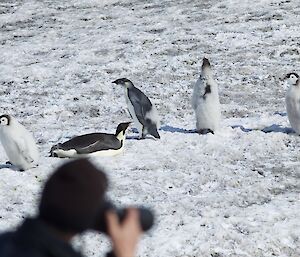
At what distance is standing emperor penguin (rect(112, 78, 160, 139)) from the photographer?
10.0m

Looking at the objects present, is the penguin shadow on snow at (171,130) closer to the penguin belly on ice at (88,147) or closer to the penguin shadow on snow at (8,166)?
the penguin belly on ice at (88,147)

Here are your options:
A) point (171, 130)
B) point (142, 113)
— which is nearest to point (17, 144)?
point (142, 113)

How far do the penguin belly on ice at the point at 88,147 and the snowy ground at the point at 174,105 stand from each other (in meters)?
0.15

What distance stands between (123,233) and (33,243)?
21 centimetres

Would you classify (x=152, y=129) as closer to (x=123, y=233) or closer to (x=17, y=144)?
(x=17, y=144)

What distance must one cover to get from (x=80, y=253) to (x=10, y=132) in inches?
268

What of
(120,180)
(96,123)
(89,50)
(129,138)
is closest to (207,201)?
(120,180)

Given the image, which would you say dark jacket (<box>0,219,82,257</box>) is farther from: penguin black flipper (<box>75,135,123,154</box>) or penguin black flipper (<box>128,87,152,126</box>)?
penguin black flipper (<box>128,87,152,126</box>)

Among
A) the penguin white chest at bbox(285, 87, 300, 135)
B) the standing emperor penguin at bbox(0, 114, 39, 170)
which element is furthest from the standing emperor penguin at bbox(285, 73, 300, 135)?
the standing emperor penguin at bbox(0, 114, 39, 170)

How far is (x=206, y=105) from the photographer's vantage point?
10.2 meters

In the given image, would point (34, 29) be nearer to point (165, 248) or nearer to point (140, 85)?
point (140, 85)

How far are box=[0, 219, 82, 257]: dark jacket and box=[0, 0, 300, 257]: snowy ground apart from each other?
73cm

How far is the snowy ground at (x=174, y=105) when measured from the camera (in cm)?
689

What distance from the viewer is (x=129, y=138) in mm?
10195
